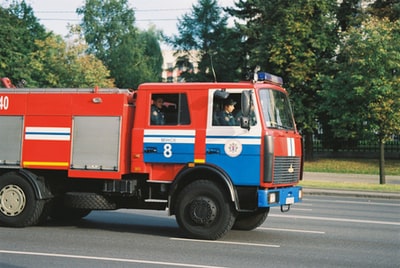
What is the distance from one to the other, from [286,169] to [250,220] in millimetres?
1434

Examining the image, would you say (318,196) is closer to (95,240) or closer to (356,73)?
(356,73)

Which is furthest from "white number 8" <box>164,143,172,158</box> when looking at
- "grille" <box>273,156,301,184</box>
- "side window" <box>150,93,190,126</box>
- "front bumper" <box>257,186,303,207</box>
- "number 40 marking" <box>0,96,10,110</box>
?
"number 40 marking" <box>0,96,10,110</box>

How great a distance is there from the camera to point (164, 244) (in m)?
10.4

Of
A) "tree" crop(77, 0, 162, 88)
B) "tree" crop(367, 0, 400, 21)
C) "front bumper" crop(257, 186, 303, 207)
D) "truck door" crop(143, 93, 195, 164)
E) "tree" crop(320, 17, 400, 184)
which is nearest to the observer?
"front bumper" crop(257, 186, 303, 207)

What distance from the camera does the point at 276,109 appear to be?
455 inches

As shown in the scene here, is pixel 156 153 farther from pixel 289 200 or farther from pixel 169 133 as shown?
pixel 289 200

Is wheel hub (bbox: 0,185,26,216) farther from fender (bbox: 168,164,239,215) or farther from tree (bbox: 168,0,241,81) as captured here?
tree (bbox: 168,0,241,81)

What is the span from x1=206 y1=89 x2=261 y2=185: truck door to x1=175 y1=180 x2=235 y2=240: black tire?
0.40 meters

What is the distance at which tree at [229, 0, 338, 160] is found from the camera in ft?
131

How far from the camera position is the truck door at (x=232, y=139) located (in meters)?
10.9

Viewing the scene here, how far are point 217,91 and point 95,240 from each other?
3.12m

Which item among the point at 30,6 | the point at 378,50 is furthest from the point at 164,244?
the point at 30,6

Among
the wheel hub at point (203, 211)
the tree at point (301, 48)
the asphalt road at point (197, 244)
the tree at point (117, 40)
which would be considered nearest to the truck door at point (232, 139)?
the wheel hub at point (203, 211)

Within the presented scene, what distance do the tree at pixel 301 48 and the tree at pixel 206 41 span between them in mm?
8098
